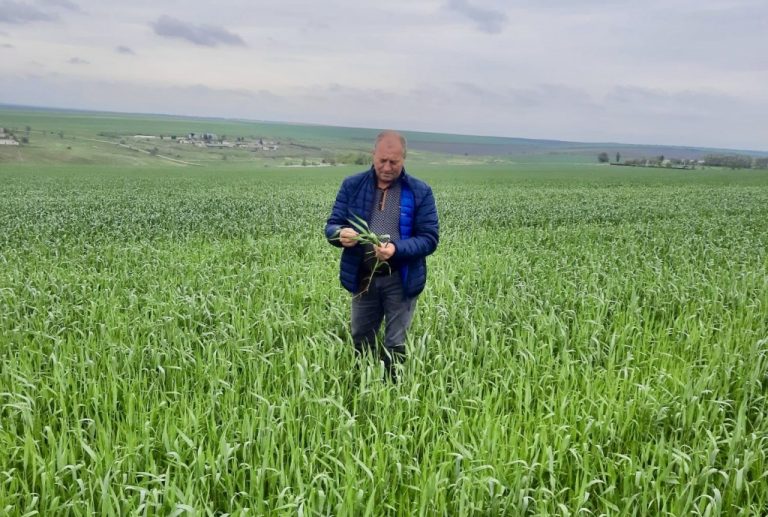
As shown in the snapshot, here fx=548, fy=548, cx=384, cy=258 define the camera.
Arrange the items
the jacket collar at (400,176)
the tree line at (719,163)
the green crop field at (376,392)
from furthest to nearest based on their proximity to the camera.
Answer: the tree line at (719,163)
the jacket collar at (400,176)
the green crop field at (376,392)

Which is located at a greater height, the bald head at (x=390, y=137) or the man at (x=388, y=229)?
the bald head at (x=390, y=137)

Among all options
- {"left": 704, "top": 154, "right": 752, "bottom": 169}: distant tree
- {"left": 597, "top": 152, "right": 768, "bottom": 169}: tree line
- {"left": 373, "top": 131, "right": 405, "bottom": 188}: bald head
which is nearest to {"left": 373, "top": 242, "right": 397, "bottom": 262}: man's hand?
{"left": 373, "top": 131, "right": 405, "bottom": 188}: bald head

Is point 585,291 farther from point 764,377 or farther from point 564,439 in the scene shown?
point 564,439

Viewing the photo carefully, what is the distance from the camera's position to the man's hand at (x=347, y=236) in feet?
15.3

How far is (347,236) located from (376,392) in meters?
1.32

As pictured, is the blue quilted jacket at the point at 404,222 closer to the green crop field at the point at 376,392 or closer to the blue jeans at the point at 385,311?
the blue jeans at the point at 385,311

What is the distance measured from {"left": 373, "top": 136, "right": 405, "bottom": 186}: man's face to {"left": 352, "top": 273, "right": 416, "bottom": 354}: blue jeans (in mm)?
1013

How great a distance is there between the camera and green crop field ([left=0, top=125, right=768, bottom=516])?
3463 mm

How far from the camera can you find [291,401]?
4.36 m

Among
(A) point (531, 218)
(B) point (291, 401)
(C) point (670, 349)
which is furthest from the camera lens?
(A) point (531, 218)

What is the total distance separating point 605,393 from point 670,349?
A: 6.39ft

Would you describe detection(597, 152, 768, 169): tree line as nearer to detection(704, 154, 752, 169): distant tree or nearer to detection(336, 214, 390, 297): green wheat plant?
detection(704, 154, 752, 169): distant tree

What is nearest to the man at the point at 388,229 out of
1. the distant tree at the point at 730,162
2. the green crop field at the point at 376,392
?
the green crop field at the point at 376,392

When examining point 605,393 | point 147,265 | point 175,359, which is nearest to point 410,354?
point 605,393
